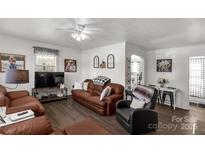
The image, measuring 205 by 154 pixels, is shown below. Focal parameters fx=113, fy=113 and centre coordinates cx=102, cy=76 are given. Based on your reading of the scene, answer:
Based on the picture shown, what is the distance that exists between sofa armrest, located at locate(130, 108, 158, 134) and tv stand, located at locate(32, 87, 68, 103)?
3.36 metres

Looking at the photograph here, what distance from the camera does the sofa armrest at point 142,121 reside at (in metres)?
2.06

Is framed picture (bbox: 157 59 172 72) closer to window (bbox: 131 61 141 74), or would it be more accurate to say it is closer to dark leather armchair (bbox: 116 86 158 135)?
window (bbox: 131 61 141 74)

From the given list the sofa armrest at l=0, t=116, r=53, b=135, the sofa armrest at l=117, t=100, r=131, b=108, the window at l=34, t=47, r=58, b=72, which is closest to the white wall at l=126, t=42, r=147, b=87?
the sofa armrest at l=117, t=100, r=131, b=108

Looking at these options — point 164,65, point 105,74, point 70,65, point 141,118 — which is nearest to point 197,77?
point 164,65

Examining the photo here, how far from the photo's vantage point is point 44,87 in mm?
4309

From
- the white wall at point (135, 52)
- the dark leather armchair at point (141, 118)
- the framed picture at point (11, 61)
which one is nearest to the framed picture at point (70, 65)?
the framed picture at point (11, 61)

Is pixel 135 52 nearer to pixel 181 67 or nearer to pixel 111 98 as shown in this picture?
pixel 181 67

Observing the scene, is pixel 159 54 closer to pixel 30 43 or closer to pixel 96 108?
pixel 96 108

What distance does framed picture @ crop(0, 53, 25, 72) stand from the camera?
362cm

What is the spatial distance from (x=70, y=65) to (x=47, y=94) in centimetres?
162

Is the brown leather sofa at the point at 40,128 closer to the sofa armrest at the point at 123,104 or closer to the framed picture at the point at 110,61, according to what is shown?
the sofa armrest at the point at 123,104

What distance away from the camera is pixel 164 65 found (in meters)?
4.48
